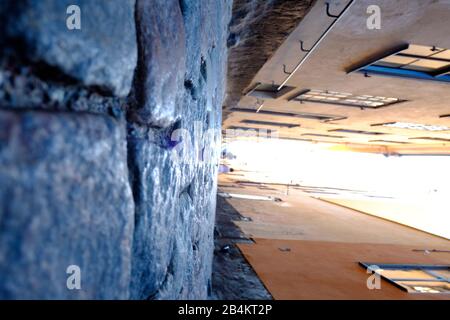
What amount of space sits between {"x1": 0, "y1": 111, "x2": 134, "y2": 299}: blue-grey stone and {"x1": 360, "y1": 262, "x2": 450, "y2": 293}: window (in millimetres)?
3188

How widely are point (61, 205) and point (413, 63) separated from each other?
5696 mm

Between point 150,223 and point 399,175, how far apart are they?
19.6 metres

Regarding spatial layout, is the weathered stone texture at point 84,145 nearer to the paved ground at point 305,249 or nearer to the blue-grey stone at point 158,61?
the blue-grey stone at point 158,61

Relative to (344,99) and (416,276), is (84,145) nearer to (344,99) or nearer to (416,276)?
(416,276)

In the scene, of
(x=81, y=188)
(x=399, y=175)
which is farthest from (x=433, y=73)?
(x=399, y=175)

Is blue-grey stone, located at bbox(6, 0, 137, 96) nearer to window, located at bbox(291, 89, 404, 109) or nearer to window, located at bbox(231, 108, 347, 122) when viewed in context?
window, located at bbox(291, 89, 404, 109)

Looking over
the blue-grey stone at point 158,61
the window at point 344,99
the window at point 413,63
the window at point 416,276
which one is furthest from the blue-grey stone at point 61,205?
the window at point 344,99

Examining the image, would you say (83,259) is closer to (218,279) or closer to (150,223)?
(150,223)

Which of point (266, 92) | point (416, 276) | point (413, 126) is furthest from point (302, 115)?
point (416, 276)

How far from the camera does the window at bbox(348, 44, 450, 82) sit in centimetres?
442

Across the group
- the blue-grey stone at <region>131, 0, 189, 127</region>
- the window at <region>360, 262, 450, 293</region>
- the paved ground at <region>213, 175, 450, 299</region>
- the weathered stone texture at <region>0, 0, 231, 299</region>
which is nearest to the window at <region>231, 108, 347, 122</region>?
the paved ground at <region>213, 175, 450, 299</region>

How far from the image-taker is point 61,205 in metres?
0.40

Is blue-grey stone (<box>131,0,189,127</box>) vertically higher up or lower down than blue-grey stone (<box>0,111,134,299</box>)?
higher up

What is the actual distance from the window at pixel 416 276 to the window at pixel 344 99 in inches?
151
